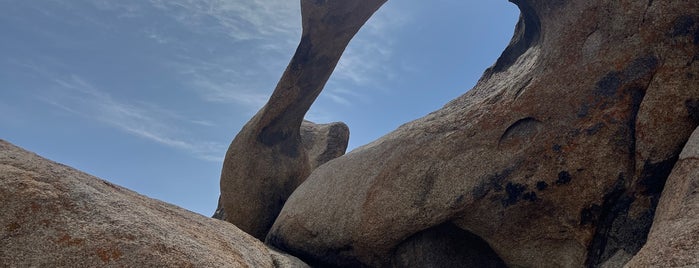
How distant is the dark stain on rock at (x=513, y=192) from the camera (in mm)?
7398

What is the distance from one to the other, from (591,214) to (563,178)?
51 cm

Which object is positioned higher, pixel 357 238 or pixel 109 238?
pixel 109 238

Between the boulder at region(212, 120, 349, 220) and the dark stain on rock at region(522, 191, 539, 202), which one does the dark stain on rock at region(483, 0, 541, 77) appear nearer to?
the dark stain on rock at region(522, 191, 539, 202)

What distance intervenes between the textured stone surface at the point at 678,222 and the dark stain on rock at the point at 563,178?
111cm

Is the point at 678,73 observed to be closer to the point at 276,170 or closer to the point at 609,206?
the point at 609,206

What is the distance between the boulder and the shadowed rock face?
179 centimetres

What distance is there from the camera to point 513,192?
293 inches

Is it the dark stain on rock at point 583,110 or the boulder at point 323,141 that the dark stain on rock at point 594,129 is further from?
the boulder at point 323,141

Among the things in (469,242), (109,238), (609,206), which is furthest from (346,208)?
(109,238)

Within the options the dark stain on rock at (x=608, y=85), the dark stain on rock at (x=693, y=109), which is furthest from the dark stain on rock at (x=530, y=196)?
the dark stain on rock at (x=693, y=109)

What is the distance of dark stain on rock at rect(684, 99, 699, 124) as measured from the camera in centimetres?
645

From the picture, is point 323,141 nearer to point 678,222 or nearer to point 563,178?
point 563,178

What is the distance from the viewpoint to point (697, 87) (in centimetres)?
652

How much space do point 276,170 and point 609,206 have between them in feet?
22.4
